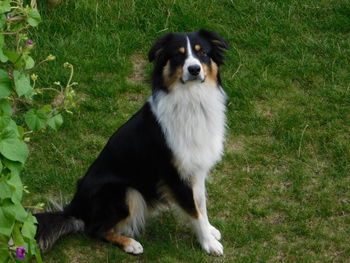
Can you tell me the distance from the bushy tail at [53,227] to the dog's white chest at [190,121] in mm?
839

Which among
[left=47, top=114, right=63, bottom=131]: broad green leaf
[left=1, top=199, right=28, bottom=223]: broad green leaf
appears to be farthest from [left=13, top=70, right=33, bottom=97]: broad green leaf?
[left=1, top=199, right=28, bottom=223]: broad green leaf

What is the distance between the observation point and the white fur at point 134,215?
432cm

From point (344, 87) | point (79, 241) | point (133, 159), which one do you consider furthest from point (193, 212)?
point (344, 87)

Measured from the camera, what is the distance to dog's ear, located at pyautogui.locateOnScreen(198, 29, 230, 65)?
162 inches

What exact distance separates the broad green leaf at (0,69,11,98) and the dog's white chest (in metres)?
1.29

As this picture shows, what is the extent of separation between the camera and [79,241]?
14.4 feet

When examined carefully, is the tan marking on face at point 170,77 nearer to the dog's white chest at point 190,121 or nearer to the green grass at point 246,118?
the dog's white chest at point 190,121

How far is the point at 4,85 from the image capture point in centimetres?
303

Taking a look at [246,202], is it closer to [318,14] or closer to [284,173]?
[284,173]

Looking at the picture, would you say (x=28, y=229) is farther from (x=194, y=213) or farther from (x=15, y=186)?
(x=194, y=213)

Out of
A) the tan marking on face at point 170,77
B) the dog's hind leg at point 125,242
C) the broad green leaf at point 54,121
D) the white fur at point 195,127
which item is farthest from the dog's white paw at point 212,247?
the broad green leaf at point 54,121

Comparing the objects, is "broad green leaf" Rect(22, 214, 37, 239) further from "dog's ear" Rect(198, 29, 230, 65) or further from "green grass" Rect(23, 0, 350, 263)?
"dog's ear" Rect(198, 29, 230, 65)

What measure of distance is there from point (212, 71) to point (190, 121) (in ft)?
1.14

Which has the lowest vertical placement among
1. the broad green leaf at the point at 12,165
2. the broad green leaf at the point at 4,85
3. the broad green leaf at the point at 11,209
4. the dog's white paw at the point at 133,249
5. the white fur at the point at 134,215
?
the dog's white paw at the point at 133,249
